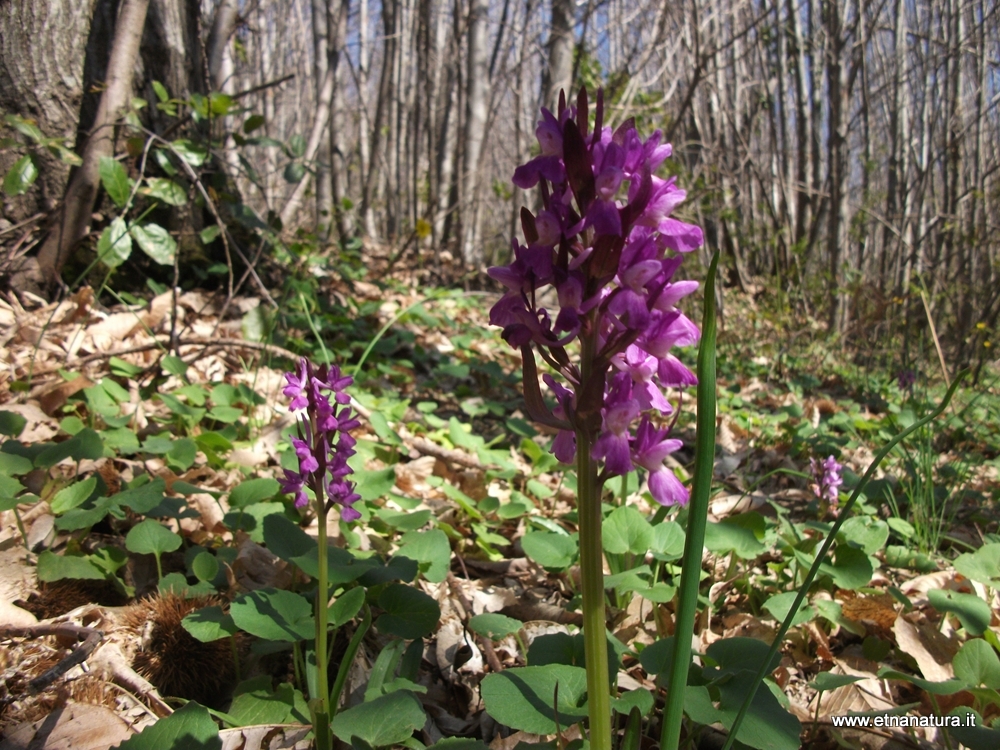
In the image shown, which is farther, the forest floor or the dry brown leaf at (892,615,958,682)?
the dry brown leaf at (892,615,958,682)

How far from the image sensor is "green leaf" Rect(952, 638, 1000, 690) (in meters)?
1.13

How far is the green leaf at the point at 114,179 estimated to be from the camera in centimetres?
252

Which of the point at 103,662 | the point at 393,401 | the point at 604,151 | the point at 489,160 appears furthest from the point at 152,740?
the point at 489,160

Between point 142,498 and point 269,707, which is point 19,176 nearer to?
point 142,498

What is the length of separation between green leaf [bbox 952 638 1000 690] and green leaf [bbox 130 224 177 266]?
120 inches

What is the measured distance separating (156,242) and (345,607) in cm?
232

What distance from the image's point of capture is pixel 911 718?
3.68 feet

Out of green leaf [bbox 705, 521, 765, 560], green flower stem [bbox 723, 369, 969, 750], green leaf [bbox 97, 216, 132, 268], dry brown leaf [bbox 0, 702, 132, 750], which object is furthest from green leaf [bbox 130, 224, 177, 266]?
green flower stem [bbox 723, 369, 969, 750]

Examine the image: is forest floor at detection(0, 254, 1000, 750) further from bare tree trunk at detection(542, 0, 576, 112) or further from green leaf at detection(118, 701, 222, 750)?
bare tree trunk at detection(542, 0, 576, 112)

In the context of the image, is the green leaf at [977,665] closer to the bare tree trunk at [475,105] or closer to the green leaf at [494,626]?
the green leaf at [494,626]

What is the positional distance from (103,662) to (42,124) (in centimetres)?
263

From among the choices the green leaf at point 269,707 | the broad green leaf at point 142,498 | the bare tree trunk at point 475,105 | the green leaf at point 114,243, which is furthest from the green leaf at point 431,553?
the bare tree trunk at point 475,105

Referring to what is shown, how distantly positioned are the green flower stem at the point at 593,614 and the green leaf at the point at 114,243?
2.54 meters

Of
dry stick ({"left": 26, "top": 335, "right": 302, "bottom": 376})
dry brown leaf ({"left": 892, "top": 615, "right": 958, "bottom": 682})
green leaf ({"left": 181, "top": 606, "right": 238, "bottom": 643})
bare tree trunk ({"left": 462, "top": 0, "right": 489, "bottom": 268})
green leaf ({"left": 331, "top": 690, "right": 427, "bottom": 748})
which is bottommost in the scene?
dry brown leaf ({"left": 892, "top": 615, "right": 958, "bottom": 682})
